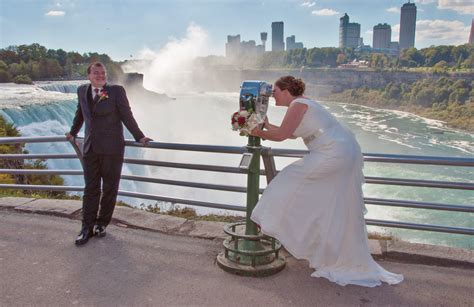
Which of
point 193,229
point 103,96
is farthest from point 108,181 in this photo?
point 193,229

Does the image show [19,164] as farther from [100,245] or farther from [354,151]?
A: [354,151]

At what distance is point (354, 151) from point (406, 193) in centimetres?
4237

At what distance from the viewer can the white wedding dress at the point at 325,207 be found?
372cm

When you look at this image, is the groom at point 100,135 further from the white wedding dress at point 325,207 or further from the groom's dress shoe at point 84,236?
the white wedding dress at point 325,207

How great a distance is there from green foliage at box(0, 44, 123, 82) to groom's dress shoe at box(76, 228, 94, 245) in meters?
45.9

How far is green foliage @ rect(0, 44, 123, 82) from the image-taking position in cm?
5713

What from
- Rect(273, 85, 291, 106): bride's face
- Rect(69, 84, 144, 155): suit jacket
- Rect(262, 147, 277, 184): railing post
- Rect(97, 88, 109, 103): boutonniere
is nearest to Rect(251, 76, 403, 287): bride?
Rect(273, 85, 291, 106): bride's face

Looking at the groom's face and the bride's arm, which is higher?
the groom's face

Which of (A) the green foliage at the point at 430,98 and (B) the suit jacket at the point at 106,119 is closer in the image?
(B) the suit jacket at the point at 106,119

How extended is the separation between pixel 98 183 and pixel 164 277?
140cm

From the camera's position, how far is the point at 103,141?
4625mm

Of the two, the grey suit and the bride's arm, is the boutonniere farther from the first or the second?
the bride's arm

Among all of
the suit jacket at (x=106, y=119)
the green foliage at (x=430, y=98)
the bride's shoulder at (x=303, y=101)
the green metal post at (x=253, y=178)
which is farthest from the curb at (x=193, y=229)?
the green foliage at (x=430, y=98)

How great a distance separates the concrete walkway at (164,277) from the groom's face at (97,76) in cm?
156
